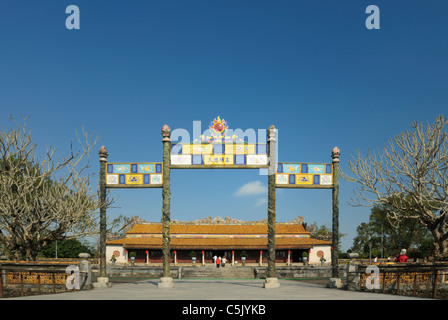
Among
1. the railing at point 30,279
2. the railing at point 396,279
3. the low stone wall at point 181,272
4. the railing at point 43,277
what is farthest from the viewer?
the low stone wall at point 181,272

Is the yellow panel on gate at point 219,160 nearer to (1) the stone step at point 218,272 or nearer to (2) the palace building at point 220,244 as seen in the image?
(1) the stone step at point 218,272

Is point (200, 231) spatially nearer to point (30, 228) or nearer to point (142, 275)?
point (142, 275)

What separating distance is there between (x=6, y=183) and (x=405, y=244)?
42992 millimetres

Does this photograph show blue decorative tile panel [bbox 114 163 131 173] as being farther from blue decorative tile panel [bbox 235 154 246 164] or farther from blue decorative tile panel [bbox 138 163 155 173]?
blue decorative tile panel [bbox 235 154 246 164]

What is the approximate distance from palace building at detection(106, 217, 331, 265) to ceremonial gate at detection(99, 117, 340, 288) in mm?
24830

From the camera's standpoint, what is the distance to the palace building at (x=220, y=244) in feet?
131

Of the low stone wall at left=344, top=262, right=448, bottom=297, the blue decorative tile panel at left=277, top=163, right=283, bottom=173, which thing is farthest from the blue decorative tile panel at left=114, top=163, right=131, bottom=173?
the low stone wall at left=344, top=262, right=448, bottom=297

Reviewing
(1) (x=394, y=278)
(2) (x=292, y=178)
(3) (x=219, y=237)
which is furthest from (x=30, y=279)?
(3) (x=219, y=237)

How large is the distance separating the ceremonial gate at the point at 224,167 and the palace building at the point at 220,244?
24830 mm

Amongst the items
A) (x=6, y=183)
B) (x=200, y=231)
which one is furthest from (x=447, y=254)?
(x=200, y=231)

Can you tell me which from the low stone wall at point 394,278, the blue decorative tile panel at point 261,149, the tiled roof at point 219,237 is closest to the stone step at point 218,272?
the tiled roof at point 219,237

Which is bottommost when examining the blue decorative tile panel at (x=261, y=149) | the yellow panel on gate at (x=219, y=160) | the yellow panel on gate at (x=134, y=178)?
the yellow panel on gate at (x=134, y=178)

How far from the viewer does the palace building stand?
131 ft
